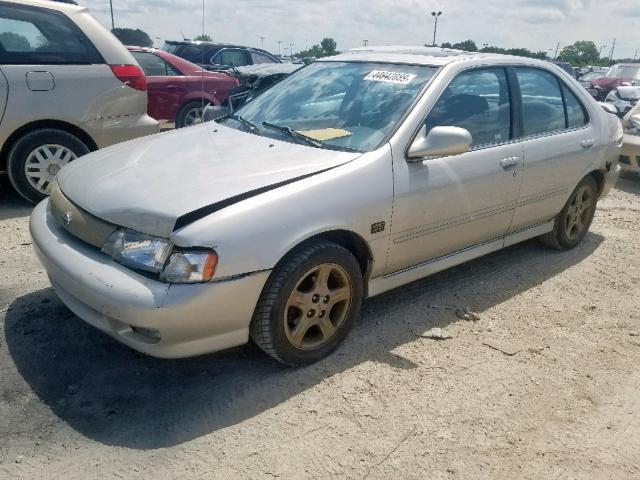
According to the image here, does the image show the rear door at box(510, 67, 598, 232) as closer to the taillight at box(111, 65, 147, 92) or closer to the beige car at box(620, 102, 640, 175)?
the beige car at box(620, 102, 640, 175)

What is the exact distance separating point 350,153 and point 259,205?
0.73 m

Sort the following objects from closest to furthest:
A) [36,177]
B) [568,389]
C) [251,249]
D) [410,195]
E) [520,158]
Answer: [251,249] → [568,389] → [410,195] → [520,158] → [36,177]

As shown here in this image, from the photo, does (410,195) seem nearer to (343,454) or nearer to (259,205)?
(259,205)

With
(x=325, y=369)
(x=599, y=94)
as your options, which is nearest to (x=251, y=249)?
(x=325, y=369)

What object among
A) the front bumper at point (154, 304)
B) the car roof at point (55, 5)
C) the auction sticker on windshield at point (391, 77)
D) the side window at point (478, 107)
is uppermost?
the car roof at point (55, 5)

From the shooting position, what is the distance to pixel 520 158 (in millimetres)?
3797

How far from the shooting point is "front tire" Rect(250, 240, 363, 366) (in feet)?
8.77

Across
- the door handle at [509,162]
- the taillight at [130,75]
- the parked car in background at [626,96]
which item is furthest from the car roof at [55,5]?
the parked car in background at [626,96]

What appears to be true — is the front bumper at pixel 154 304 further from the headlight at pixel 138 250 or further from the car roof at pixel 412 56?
the car roof at pixel 412 56

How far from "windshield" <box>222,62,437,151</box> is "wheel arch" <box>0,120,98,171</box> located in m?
2.14

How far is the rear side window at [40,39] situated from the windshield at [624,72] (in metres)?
17.1

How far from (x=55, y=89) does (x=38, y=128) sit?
39cm

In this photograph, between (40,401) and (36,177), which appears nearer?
(40,401)

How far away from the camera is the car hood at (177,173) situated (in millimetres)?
2531
